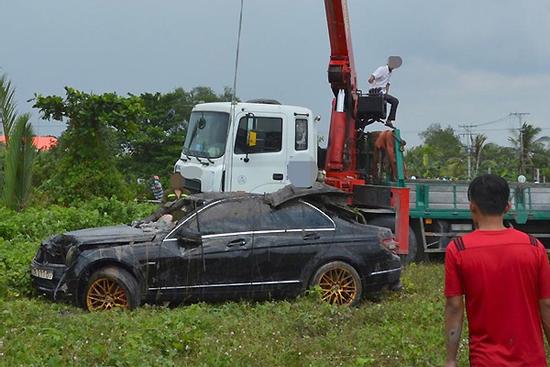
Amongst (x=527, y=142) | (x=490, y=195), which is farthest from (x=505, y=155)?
(x=490, y=195)

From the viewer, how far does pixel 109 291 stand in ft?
29.3

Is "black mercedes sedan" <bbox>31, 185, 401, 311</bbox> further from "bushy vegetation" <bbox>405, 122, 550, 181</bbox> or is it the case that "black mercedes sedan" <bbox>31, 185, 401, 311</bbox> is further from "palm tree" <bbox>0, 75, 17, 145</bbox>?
"bushy vegetation" <bbox>405, 122, 550, 181</bbox>

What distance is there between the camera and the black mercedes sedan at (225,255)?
898cm

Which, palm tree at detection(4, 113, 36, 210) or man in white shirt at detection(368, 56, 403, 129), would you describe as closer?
man in white shirt at detection(368, 56, 403, 129)

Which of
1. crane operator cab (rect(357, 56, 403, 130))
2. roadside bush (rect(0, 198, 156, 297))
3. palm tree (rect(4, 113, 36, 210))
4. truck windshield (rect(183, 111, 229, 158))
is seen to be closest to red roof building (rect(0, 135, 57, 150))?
palm tree (rect(4, 113, 36, 210))

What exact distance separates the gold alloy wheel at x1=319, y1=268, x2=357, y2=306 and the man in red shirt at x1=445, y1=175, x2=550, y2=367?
5846mm

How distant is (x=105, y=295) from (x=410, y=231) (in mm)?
6750

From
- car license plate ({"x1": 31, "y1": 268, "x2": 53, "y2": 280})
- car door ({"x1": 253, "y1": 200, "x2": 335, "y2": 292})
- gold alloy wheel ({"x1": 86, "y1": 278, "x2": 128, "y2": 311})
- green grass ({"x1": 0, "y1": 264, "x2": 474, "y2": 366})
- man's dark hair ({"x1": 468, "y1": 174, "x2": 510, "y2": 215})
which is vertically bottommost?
green grass ({"x1": 0, "y1": 264, "x2": 474, "y2": 366})

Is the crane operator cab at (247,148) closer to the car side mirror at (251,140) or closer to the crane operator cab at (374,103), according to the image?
the car side mirror at (251,140)

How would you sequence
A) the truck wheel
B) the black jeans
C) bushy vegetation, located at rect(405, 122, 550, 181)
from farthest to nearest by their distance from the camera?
bushy vegetation, located at rect(405, 122, 550, 181) → the black jeans → the truck wheel

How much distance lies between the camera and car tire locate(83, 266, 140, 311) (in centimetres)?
889

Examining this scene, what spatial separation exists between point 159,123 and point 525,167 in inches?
927

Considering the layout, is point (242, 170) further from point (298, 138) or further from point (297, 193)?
point (297, 193)

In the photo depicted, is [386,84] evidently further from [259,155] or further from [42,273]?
[42,273]
